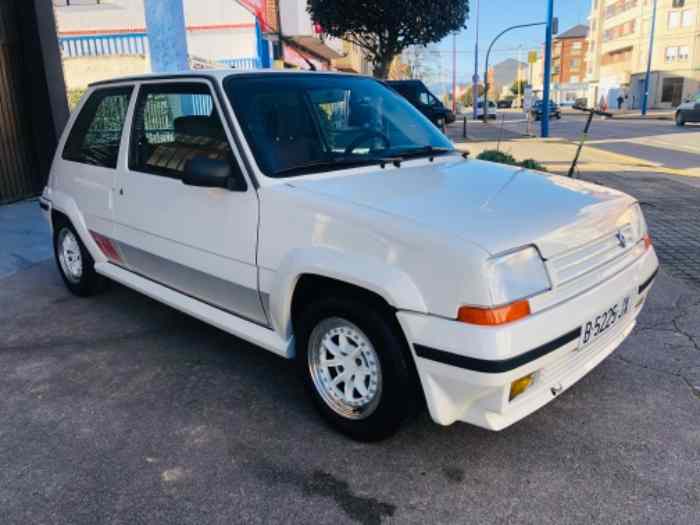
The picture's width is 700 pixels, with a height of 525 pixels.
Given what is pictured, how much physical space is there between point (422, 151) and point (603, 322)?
1553 millimetres

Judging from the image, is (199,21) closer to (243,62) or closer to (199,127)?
(243,62)

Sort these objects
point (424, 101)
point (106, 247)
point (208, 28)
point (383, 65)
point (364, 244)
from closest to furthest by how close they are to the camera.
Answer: point (364, 244) → point (106, 247) → point (424, 101) → point (383, 65) → point (208, 28)

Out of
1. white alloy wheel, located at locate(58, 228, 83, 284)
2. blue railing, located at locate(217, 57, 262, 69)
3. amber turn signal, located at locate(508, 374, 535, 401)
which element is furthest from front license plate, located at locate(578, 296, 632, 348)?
blue railing, located at locate(217, 57, 262, 69)

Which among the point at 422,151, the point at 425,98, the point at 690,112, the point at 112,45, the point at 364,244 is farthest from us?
the point at 690,112

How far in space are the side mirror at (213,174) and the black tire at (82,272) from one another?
→ 6.84 feet

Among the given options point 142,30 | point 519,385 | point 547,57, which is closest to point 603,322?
point 519,385

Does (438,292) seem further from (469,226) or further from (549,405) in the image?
(549,405)

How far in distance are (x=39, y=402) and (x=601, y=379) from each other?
10.5 feet

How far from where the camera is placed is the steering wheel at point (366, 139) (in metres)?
3.46

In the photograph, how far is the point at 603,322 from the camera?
2.67 meters

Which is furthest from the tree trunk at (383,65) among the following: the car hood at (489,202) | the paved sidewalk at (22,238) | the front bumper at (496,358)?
the front bumper at (496,358)

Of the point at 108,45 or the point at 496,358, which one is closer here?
the point at 496,358

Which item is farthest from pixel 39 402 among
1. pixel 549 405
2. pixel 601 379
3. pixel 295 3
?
pixel 295 3

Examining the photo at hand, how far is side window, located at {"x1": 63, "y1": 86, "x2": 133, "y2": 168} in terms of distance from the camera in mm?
4125
